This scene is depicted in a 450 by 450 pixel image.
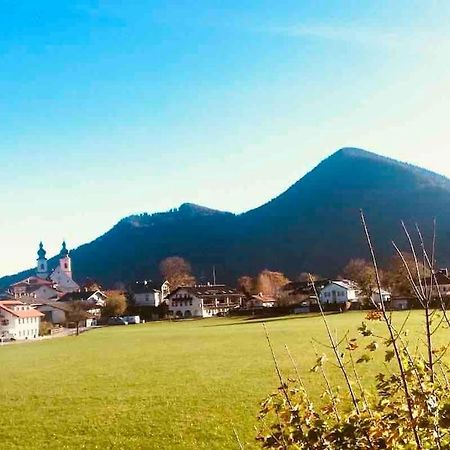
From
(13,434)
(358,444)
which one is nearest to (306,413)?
(358,444)

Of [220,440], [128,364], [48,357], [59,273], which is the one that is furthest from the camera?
[59,273]

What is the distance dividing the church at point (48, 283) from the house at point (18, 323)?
51670 millimetres

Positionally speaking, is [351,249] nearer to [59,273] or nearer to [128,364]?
[59,273]

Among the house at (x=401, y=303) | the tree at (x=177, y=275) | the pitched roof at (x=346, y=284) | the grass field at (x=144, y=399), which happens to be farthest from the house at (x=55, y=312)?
the grass field at (x=144, y=399)

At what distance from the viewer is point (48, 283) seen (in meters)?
148

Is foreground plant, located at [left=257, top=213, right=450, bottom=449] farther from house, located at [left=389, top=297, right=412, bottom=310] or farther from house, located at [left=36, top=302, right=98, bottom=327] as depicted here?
house, located at [left=36, top=302, right=98, bottom=327]

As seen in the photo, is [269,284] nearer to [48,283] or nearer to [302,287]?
[302,287]

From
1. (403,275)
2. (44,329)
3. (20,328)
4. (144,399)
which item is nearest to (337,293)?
(44,329)

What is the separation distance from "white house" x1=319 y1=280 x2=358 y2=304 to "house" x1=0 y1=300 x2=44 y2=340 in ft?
164

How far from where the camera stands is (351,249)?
599ft

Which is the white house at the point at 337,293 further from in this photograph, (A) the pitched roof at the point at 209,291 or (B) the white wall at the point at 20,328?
(B) the white wall at the point at 20,328

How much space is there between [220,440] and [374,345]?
33.5 feet

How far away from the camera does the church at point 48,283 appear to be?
140600 mm

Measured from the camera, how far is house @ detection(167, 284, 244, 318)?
11625cm
